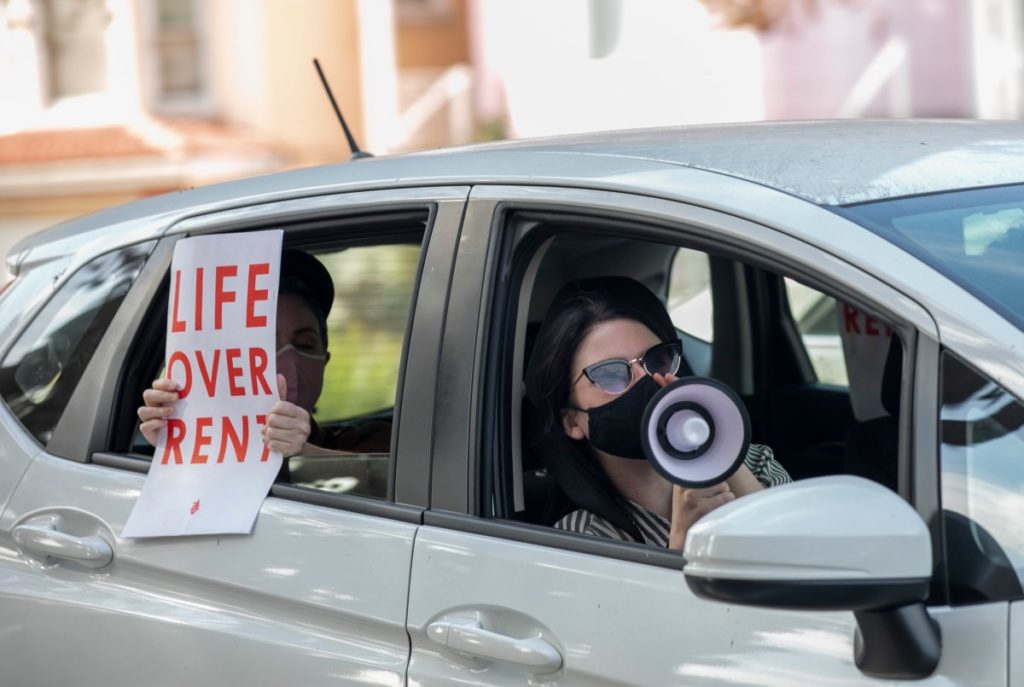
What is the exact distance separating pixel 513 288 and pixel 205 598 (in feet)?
2.43

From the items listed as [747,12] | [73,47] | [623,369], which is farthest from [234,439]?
[73,47]

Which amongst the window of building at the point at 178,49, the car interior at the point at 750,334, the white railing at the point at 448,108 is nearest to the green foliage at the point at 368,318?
the white railing at the point at 448,108

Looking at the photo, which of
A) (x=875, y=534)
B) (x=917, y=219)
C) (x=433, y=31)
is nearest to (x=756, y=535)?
(x=875, y=534)

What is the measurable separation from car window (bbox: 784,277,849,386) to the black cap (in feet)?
4.23

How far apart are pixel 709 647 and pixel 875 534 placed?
0.37 m

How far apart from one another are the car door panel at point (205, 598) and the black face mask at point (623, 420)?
14.4 inches

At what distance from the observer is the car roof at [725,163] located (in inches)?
88.5

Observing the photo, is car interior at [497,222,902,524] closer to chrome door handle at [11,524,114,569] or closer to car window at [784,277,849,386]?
car window at [784,277,849,386]

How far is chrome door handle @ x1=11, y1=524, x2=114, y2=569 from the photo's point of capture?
271 centimetres

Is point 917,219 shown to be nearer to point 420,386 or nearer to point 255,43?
point 420,386

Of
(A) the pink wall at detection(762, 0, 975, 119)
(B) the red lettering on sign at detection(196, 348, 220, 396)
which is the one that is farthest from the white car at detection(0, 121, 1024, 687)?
(A) the pink wall at detection(762, 0, 975, 119)

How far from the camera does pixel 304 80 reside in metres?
15.1

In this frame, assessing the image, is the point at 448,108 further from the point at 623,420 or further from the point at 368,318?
the point at 623,420

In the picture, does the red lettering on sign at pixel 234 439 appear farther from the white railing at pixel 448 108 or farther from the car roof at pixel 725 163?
the white railing at pixel 448 108
